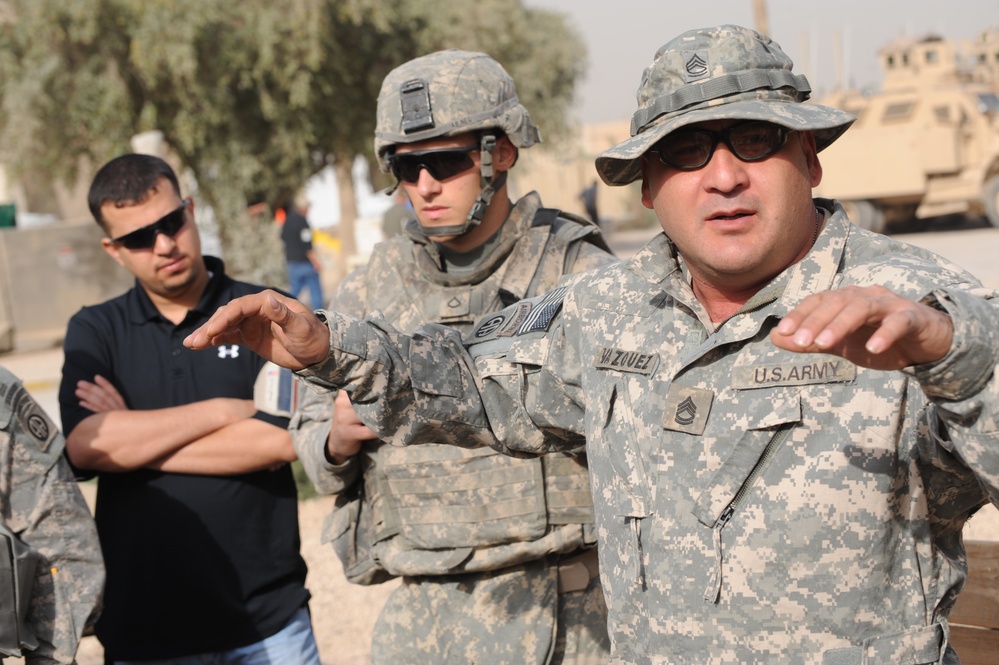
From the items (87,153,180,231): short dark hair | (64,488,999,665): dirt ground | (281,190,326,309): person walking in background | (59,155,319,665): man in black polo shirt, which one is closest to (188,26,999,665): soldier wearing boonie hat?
(59,155,319,665): man in black polo shirt

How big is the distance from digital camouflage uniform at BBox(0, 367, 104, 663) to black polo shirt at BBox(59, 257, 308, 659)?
0.50 meters

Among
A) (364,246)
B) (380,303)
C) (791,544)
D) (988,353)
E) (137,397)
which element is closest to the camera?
(988,353)

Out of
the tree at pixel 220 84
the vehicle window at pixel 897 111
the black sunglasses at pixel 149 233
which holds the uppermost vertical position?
the tree at pixel 220 84

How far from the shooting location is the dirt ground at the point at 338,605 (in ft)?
18.7

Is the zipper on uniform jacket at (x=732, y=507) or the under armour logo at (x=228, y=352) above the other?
the under armour logo at (x=228, y=352)

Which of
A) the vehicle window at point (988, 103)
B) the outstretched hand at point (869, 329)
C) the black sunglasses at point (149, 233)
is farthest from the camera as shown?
the vehicle window at point (988, 103)

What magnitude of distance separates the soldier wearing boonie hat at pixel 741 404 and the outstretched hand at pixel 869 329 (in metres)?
0.08

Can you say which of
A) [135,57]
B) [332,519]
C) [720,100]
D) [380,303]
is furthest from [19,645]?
[135,57]

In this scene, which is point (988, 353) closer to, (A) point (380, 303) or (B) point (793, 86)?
(B) point (793, 86)

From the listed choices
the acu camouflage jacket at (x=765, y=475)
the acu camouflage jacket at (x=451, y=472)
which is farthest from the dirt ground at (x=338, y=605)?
the acu camouflage jacket at (x=765, y=475)

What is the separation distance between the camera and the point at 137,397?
11.2 ft

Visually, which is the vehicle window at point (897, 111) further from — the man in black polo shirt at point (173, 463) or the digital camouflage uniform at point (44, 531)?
the digital camouflage uniform at point (44, 531)

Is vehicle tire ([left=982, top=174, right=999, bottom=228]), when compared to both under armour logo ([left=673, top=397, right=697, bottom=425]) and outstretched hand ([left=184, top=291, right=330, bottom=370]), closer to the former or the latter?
under armour logo ([left=673, top=397, right=697, bottom=425])

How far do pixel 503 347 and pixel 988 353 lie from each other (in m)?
1.13
